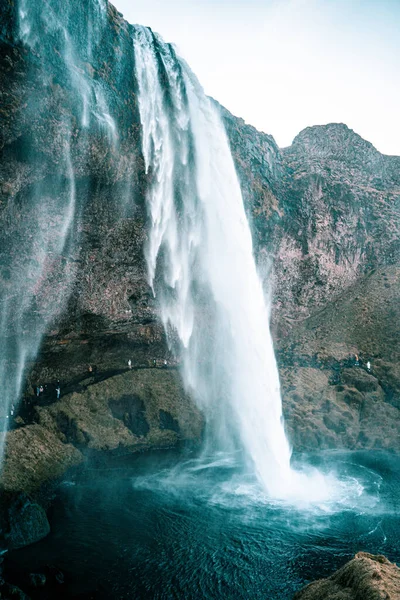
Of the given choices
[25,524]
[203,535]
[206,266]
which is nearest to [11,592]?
A: [25,524]

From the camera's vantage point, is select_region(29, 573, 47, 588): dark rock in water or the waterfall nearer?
select_region(29, 573, 47, 588): dark rock in water

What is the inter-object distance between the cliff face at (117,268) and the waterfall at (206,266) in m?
2.01

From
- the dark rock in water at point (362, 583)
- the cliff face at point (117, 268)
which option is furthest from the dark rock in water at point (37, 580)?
the dark rock in water at point (362, 583)

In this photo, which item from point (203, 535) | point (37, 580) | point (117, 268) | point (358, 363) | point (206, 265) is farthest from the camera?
point (358, 363)

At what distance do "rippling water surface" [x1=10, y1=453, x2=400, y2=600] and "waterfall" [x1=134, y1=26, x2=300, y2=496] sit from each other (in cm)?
665

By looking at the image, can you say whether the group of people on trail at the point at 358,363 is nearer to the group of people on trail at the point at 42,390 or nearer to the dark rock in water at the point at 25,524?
the group of people on trail at the point at 42,390

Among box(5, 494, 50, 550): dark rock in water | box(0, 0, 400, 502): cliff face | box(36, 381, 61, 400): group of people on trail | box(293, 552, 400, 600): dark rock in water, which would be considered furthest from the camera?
box(36, 381, 61, 400): group of people on trail

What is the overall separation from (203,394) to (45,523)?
87.5 ft

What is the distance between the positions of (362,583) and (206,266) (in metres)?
35.8

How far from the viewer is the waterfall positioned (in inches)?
1499

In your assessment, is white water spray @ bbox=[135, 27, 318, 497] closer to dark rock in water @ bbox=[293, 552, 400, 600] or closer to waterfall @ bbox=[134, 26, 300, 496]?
waterfall @ bbox=[134, 26, 300, 496]

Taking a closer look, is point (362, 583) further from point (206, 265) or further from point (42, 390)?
point (206, 265)

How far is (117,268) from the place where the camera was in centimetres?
4031

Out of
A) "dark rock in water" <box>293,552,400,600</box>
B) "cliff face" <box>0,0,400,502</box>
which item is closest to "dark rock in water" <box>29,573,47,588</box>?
"cliff face" <box>0,0,400,502</box>
